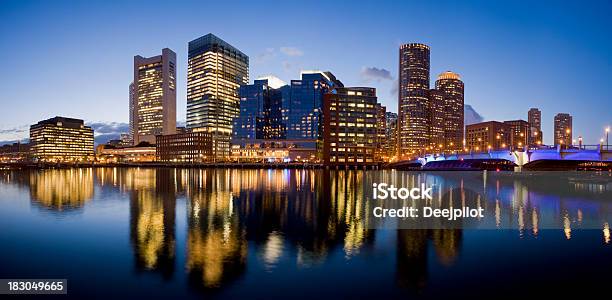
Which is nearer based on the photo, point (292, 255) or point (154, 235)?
point (292, 255)

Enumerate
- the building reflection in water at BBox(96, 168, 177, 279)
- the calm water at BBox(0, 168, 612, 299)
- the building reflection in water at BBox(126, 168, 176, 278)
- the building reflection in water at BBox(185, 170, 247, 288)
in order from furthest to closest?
the building reflection in water at BBox(126, 168, 176, 278) < the building reflection in water at BBox(96, 168, 177, 279) < the building reflection in water at BBox(185, 170, 247, 288) < the calm water at BBox(0, 168, 612, 299)

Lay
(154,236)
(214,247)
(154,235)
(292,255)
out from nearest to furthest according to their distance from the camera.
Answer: (292,255) < (214,247) < (154,236) < (154,235)

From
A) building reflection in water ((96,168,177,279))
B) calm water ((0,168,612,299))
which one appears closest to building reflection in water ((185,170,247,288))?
calm water ((0,168,612,299))

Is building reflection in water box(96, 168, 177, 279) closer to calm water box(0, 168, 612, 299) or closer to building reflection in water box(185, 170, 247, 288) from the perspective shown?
calm water box(0, 168, 612, 299)

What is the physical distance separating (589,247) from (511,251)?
21.1ft

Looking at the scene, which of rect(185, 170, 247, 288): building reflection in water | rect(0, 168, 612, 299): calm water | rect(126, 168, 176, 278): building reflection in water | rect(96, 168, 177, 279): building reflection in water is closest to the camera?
rect(0, 168, 612, 299): calm water

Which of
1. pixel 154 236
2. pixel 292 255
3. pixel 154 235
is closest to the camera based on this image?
pixel 292 255

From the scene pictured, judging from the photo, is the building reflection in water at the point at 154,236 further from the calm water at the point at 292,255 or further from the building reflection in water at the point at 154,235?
the calm water at the point at 292,255

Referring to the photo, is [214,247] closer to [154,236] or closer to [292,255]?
[292,255]

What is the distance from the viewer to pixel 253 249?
24406 millimetres

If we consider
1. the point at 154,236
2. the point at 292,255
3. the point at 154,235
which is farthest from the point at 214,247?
the point at 154,235

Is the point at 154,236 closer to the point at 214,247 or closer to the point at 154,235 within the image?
the point at 154,235

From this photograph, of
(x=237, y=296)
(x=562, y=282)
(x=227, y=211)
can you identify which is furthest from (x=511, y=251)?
(x=227, y=211)

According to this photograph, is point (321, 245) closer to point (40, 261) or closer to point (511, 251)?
point (511, 251)
